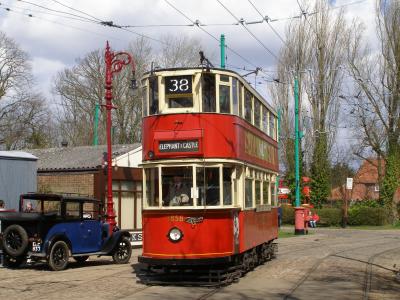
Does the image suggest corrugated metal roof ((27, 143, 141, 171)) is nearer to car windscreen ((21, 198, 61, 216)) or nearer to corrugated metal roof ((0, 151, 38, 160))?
corrugated metal roof ((0, 151, 38, 160))

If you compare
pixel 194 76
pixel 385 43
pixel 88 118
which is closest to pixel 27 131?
pixel 88 118

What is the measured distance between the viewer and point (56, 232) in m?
15.8

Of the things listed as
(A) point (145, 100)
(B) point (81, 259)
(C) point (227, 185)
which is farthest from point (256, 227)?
(B) point (81, 259)

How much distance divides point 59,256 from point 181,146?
16.7ft

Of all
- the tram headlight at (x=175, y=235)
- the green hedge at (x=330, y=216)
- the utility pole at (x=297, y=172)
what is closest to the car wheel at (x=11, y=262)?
the tram headlight at (x=175, y=235)

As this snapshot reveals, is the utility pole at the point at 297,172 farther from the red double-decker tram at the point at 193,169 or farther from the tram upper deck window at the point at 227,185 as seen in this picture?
the tram upper deck window at the point at 227,185

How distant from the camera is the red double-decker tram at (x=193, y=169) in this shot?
1263cm

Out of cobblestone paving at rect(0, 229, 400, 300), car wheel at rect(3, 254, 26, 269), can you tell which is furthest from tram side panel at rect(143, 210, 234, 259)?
car wheel at rect(3, 254, 26, 269)

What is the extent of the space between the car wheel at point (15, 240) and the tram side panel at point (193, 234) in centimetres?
414

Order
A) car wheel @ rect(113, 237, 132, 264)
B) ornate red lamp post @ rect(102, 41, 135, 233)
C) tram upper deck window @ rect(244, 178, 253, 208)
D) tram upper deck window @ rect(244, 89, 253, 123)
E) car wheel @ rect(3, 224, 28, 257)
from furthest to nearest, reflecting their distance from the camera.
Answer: ornate red lamp post @ rect(102, 41, 135, 233), car wheel @ rect(113, 237, 132, 264), car wheel @ rect(3, 224, 28, 257), tram upper deck window @ rect(244, 89, 253, 123), tram upper deck window @ rect(244, 178, 253, 208)

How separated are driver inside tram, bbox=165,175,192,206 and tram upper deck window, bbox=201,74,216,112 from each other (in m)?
1.55

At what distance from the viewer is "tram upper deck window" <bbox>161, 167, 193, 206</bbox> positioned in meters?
12.7

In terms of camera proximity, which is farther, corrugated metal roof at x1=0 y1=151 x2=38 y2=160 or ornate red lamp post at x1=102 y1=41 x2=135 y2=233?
corrugated metal roof at x1=0 y1=151 x2=38 y2=160

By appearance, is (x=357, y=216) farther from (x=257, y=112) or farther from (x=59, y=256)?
(x=59, y=256)
